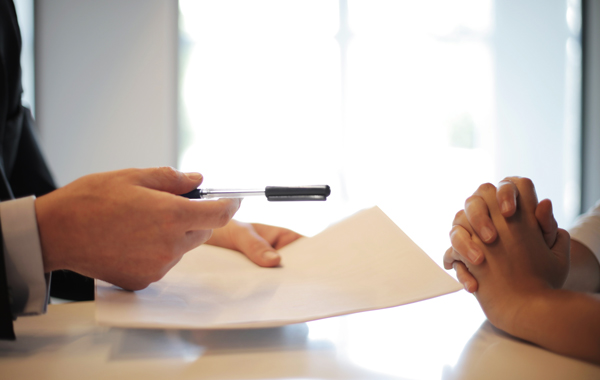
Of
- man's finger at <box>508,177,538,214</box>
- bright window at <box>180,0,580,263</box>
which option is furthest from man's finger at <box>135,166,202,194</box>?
bright window at <box>180,0,580,263</box>

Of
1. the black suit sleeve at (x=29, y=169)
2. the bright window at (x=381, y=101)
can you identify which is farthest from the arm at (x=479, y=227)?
the bright window at (x=381, y=101)

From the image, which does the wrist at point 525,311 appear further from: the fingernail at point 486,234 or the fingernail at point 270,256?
the fingernail at point 270,256

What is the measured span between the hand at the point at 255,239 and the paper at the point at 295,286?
15 mm

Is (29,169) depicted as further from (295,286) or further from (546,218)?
(546,218)

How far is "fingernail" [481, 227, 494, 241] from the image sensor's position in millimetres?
362

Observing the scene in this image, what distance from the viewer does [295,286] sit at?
14.6 inches

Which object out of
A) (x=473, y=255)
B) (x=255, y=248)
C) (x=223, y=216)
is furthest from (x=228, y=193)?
(x=473, y=255)

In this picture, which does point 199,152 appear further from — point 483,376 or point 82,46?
point 483,376

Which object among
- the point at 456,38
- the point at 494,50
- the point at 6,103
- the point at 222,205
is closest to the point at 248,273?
the point at 222,205

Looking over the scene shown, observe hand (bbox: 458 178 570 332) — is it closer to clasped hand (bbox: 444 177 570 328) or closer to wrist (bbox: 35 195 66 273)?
clasped hand (bbox: 444 177 570 328)

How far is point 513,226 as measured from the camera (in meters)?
0.37

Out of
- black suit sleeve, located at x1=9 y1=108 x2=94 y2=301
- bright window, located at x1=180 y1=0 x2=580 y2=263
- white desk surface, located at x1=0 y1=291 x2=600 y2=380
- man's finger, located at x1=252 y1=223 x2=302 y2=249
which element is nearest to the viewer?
white desk surface, located at x1=0 y1=291 x2=600 y2=380

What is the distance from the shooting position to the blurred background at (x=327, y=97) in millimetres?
2287

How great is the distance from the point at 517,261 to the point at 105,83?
2.50 m
